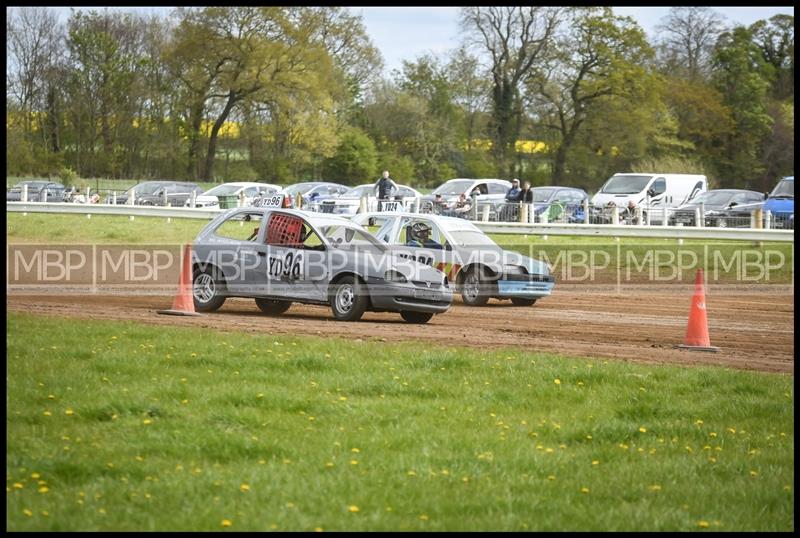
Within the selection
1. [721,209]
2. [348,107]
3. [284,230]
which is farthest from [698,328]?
[348,107]

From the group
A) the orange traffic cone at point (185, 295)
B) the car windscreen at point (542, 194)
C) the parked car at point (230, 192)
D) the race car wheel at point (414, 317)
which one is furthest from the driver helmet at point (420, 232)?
the parked car at point (230, 192)

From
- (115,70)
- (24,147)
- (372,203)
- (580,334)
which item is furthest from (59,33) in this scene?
(580,334)

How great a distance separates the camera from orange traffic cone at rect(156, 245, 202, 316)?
50.0ft

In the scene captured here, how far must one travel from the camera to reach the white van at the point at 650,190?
39.7 m

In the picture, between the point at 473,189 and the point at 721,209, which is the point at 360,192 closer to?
the point at 473,189

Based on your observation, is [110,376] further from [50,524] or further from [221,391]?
[50,524]

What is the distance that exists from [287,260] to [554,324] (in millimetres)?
3867

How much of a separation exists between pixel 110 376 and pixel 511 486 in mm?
4140

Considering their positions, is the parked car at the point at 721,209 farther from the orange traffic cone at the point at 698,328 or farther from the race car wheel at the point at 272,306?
the orange traffic cone at the point at 698,328

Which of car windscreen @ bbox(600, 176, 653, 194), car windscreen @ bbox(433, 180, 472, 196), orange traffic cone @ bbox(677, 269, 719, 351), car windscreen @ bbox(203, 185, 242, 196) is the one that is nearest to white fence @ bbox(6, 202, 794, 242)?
car windscreen @ bbox(433, 180, 472, 196)

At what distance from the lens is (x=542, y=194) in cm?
3934

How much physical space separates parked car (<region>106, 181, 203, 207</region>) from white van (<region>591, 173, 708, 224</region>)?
14.0 meters

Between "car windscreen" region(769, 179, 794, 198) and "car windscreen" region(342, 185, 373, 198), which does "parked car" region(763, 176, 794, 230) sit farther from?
"car windscreen" region(342, 185, 373, 198)

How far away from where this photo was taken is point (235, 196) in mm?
40500
